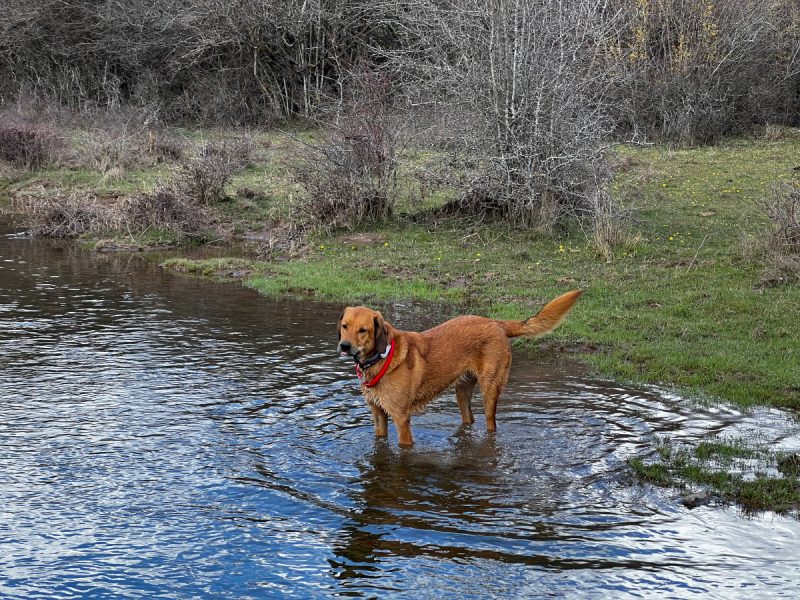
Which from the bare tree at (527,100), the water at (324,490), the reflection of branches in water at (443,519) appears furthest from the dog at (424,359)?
the bare tree at (527,100)

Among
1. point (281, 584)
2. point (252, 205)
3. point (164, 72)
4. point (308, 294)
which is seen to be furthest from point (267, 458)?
point (164, 72)

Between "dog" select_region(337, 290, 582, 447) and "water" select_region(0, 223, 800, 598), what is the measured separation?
0.37 metres

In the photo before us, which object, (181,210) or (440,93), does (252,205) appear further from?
(440,93)

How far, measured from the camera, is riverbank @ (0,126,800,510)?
1135 cm

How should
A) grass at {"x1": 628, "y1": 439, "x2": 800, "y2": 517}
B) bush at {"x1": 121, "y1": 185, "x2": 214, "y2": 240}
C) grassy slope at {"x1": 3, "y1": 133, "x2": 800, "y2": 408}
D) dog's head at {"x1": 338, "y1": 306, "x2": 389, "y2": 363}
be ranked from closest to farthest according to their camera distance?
grass at {"x1": 628, "y1": 439, "x2": 800, "y2": 517}
dog's head at {"x1": 338, "y1": 306, "x2": 389, "y2": 363}
grassy slope at {"x1": 3, "y1": 133, "x2": 800, "y2": 408}
bush at {"x1": 121, "y1": 185, "x2": 214, "y2": 240}

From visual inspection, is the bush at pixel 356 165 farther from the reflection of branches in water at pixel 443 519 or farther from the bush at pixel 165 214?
the reflection of branches in water at pixel 443 519

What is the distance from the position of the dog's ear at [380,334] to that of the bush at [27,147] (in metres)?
23.6

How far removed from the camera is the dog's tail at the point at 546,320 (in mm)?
9492

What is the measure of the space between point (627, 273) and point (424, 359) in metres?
7.79

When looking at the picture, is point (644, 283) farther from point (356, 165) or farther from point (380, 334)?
point (380, 334)

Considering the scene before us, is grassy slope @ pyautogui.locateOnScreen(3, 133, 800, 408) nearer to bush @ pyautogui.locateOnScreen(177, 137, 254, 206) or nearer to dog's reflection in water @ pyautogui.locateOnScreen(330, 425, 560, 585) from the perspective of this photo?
bush @ pyautogui.locateOnScreen(177, 137, 254, 206)

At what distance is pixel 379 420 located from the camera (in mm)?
9188

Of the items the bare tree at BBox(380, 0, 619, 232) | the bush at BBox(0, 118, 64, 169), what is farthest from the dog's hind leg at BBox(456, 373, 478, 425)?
the bush at BBox(0, 118, 64, 169)

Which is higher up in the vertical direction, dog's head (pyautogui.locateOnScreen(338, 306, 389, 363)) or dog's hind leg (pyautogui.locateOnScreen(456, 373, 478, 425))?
dog's head (pyautogui.locateOnScreen(338, 306, 389, 363))
